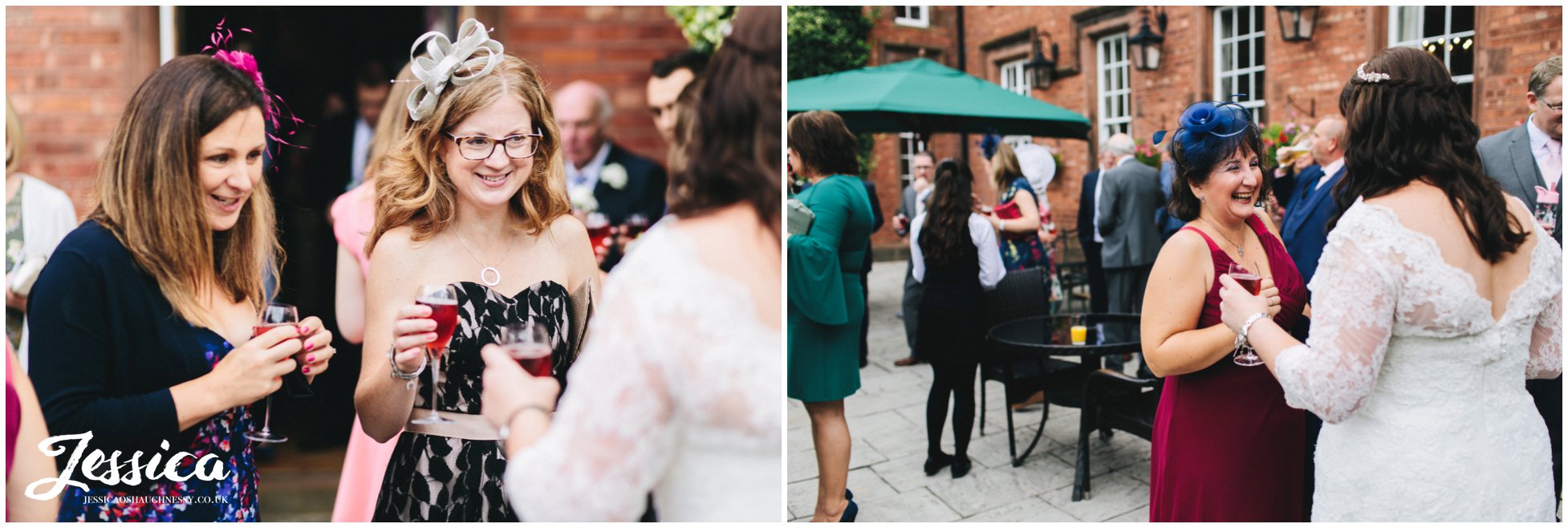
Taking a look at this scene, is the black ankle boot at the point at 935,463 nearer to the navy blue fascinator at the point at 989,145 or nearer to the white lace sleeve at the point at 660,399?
the white lace sleeve at the point at 660,399

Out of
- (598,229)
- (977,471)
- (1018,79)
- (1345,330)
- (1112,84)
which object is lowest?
(977,471)

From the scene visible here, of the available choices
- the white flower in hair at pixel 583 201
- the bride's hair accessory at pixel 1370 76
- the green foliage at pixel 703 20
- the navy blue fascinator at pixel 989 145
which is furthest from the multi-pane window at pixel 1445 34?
the white flower in hair at pixel 583 201

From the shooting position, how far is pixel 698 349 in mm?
1169

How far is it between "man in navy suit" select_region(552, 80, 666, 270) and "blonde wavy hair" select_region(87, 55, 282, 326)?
1521mm

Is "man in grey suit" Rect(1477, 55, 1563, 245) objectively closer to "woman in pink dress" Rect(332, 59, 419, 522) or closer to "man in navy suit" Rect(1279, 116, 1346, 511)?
"man in navy suit" Rect(1279, 116, 1346, 511)

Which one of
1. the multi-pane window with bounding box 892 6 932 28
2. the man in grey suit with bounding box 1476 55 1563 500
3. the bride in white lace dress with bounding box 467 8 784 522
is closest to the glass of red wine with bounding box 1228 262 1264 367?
the bride in white lace dress with bounding box 467 8 784 522

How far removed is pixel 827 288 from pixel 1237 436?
130cm

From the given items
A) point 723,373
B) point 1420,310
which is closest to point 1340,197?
point 1420,310

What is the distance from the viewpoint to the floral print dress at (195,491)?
1859mm

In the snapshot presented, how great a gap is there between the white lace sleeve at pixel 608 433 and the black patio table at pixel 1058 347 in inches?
99.0

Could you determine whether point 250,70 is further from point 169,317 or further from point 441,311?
point 441,311

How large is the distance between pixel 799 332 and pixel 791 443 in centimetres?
140

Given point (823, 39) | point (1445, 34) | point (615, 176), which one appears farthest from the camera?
point (823, 39)

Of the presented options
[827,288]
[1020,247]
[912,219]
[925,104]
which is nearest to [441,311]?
[827,288]
